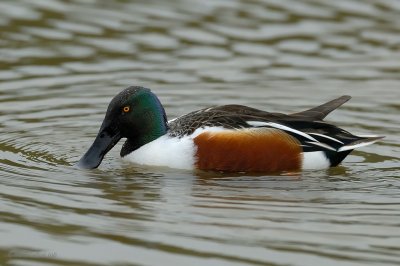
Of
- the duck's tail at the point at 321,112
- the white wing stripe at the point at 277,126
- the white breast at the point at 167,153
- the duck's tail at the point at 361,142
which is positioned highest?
the duck's tail at the point at 321,112

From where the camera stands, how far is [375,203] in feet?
26.0

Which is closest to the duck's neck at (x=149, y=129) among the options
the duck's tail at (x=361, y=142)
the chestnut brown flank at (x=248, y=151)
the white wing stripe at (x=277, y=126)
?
the chestnut brown flank at (x=248, y=151)

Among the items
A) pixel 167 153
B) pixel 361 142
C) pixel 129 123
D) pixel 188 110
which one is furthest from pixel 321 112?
pixel 188 110

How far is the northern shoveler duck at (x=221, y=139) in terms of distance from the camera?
907 centimetres

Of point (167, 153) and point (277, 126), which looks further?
point (277, 126)

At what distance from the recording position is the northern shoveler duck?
907 centimetres

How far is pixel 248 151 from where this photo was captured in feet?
30.0

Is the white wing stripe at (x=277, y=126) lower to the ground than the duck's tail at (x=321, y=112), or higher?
lower

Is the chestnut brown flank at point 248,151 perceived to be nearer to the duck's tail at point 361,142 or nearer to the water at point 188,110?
the water at point 188,110

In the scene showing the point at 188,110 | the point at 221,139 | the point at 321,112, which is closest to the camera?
the point at 221,139

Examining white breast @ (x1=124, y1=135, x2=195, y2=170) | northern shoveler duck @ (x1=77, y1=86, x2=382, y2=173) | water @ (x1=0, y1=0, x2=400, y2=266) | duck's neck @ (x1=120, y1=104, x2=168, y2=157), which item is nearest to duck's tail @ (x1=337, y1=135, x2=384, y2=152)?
northern shoveler duck @ (x1=77, y1=86, x2=382, y2=173)

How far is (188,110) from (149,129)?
5.52 ft

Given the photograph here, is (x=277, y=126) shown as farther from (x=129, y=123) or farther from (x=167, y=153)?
(x=129, y=123)

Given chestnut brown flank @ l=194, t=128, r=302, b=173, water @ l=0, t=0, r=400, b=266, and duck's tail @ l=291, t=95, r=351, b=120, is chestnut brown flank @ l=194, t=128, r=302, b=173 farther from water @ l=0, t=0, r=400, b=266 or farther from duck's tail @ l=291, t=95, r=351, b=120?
duck's tail @ l=291, t=95, r=351, b=120
